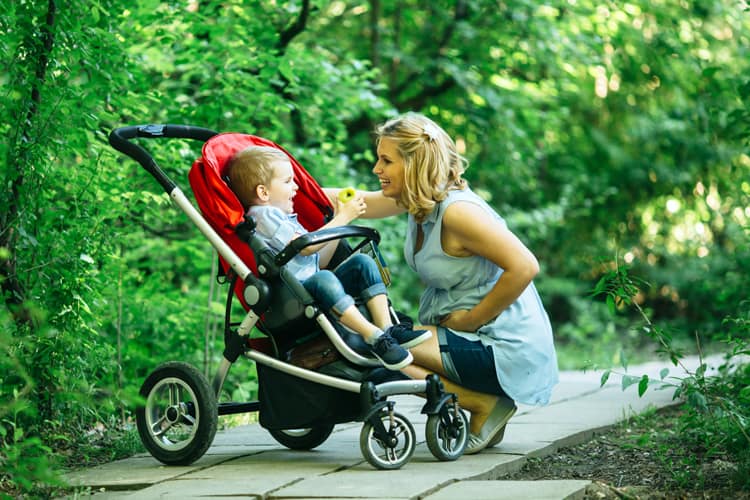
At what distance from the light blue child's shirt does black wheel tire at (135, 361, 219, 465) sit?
0.51 metres

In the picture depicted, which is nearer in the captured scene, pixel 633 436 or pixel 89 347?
pixel 89 347

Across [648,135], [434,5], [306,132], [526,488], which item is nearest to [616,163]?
[648,135]

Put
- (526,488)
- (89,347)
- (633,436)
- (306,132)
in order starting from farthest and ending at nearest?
(306,132) < (633,436) < (89,347) < (526,488)

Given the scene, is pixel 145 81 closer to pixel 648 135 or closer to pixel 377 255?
pixel 377 255

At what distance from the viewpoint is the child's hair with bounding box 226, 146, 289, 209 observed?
11.8 feet

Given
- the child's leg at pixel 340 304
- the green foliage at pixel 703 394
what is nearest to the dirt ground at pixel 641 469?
the green foliage at pixel 703 394

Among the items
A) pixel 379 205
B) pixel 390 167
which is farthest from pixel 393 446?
pixel 379 205

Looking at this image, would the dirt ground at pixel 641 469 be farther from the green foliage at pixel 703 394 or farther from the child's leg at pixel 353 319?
the child's leg at pixel 353 319

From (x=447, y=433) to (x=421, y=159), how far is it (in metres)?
0.99

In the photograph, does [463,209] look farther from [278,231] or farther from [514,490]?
[514,490]

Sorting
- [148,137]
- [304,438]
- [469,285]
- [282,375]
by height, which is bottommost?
[304,438]

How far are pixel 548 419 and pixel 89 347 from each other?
2046 millimetres

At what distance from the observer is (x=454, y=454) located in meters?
3.48

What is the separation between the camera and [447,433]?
3.49 m
